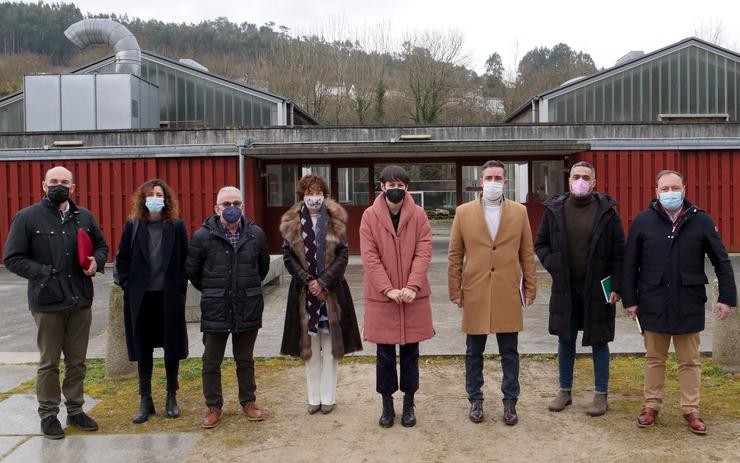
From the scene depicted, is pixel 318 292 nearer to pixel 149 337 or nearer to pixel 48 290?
pixel 149 337

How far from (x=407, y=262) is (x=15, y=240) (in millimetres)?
2778

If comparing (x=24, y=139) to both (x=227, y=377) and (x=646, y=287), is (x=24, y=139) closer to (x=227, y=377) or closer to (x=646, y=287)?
(x=227, y=377)

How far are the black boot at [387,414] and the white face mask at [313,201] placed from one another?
152 cm

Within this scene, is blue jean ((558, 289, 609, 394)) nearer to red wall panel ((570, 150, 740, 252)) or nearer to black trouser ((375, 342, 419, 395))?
black trouser ((375, 342, 419, 395))

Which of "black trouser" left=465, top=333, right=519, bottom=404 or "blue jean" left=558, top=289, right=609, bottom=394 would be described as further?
"blue jean" left=558, top=289, right=609, bottom=394

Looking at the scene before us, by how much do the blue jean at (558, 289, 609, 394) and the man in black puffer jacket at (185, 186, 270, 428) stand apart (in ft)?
7.74

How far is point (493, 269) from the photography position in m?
4.85

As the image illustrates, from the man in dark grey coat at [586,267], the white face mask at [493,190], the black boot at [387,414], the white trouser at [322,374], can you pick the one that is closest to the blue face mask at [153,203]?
the white trouser at [322,374]

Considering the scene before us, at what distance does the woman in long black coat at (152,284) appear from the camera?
4930 millimetres

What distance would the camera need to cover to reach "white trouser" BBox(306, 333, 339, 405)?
5062 mm

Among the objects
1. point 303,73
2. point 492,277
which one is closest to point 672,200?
point 492,277

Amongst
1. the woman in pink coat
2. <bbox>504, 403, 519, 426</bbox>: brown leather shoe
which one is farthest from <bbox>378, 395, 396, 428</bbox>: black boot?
<bbox>504, 403, 519, 426</bbox>: brown leather shoe

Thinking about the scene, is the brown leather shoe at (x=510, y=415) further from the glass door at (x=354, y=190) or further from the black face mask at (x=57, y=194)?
the glass door at (x=354, y=190)

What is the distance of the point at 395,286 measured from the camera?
15.7 feet
